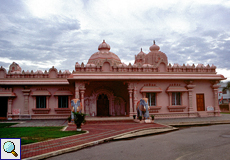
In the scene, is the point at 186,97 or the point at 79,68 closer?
the point at 79,68

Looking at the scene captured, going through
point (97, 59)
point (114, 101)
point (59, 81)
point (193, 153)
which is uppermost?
point (97, 59)

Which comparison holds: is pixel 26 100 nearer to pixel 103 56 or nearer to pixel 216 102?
pixel 103 56

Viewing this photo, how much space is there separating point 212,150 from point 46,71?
1702cm

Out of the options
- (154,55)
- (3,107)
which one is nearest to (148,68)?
(154,55)

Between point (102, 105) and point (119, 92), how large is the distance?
81.3 inches

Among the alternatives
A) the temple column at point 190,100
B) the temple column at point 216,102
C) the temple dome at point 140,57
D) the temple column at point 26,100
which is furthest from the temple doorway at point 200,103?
the temple column at point 26,100

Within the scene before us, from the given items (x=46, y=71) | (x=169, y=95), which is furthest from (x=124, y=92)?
(x=46, y=71)

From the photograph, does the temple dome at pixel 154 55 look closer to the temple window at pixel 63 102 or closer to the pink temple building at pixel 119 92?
the pink temple building at pixel 119 92

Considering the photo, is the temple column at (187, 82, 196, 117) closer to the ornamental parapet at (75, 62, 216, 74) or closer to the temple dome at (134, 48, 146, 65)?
the ornamental parapet at (75, 62, 216, 74)

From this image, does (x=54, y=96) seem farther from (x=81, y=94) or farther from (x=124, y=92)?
(x=124, y=92)

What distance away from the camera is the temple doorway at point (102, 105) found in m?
20.1

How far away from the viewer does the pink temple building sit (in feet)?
61.1

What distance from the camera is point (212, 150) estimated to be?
22.9 feet

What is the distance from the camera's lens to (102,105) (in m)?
20.2
